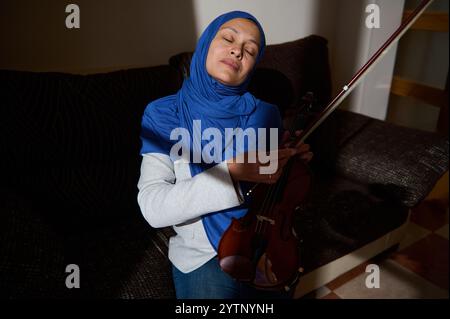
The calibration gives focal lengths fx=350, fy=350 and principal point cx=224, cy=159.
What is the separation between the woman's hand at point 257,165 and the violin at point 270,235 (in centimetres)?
4

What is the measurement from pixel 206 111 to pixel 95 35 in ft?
1.09

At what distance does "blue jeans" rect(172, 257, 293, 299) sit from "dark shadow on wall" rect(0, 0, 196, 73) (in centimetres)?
44

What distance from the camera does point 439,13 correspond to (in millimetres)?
1646

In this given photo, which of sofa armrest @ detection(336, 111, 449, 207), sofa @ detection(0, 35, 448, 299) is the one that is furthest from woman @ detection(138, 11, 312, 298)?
sofa armrest @ detection(336, 111, 449, 207)

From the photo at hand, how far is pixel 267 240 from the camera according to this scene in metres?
0.63

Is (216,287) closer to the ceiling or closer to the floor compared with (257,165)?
closer to the floor

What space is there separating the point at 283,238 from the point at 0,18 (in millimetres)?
747

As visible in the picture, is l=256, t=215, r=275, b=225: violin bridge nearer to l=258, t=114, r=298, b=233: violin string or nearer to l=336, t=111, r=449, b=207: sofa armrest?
l=258, t=114, r=298, b=233: violin string

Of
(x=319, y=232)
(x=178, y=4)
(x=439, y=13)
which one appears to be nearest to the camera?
(x=178, y=4)

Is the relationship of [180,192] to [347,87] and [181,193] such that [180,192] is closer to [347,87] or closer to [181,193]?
[181,193]

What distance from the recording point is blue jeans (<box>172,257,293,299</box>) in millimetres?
638

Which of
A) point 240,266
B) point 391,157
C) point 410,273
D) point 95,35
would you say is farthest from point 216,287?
point 410,273
